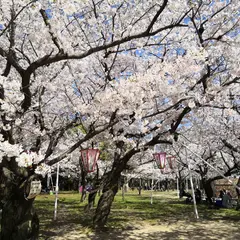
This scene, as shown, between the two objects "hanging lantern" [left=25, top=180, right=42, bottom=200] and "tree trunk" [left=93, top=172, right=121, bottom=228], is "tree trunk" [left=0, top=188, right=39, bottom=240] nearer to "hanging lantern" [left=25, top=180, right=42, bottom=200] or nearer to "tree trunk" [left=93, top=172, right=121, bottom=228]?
Answer: "hanging lantern" [left=25, top=180, right=42, bottom=200]

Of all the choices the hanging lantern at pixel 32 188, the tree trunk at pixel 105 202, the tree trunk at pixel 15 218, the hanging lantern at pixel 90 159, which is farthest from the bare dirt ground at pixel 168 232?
the hanging lantern at pixel 32 188

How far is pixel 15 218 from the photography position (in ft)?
21.9

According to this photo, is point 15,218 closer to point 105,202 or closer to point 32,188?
point 32,188

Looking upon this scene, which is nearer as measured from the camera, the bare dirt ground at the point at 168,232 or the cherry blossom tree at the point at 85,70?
the cherry blossom tree at the point at 85,70

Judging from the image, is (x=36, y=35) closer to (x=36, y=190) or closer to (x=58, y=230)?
(x=36, y=190)

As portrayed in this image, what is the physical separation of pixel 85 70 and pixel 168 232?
6.79 m

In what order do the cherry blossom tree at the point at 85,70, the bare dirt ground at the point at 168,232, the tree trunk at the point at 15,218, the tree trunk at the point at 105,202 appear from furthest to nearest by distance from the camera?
the tree trunk at the point at 105,202 → the bare dirt ground at the point at 168,232 → the tree trunk at the point at 15,218 → the cherry blossom tree at the point at 85,70

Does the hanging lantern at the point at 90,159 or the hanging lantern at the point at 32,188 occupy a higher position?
the hanging lantern at the point at 90,159

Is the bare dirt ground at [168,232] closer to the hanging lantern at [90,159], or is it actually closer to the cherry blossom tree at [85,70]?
the cherry blossom tree at [85,70]

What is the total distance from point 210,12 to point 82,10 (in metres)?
4.12

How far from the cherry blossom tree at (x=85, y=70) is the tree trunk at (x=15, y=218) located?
0.08 ft

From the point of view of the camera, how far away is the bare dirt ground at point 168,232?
905 cm

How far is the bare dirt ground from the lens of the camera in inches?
356

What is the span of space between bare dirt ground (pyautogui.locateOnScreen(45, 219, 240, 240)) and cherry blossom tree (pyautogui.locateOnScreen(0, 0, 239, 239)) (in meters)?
→ 1.31
